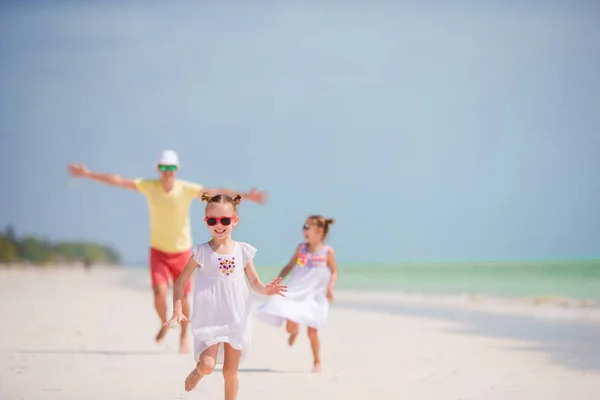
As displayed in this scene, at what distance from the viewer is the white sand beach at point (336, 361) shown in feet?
24.9

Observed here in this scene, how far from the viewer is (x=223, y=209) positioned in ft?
20.4

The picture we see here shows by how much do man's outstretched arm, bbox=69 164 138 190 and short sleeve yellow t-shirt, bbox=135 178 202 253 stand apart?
0.10 metres

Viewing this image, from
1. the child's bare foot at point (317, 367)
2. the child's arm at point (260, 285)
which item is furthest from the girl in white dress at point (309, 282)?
the child's arm at point (260, 285)

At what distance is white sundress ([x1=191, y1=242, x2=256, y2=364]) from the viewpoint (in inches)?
249

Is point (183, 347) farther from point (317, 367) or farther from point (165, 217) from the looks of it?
point (317, 367)

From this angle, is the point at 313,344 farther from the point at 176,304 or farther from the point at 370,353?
the point at 176,304

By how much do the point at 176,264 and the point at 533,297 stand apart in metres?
17.6

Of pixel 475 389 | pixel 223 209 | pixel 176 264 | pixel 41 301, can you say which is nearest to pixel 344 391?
pixel 475 389

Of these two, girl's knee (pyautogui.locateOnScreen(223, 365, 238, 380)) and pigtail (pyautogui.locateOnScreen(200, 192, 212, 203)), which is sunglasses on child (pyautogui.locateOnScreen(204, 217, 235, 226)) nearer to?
pigtail (pyautogui.locateOnScreen(200, 192, 212, 203))

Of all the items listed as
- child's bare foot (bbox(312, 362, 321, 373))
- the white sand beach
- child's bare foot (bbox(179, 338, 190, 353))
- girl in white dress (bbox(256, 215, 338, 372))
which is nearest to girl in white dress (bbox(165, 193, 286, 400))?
the white sand beach

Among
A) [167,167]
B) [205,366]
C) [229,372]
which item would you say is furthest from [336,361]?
[205,366]

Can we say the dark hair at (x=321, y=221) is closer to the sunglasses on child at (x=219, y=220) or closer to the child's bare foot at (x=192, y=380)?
the sunglasses on child at (x=219, y=220)

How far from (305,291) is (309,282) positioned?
0.35 feet

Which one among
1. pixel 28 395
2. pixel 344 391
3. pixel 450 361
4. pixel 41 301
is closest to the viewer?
pixel 28 395
